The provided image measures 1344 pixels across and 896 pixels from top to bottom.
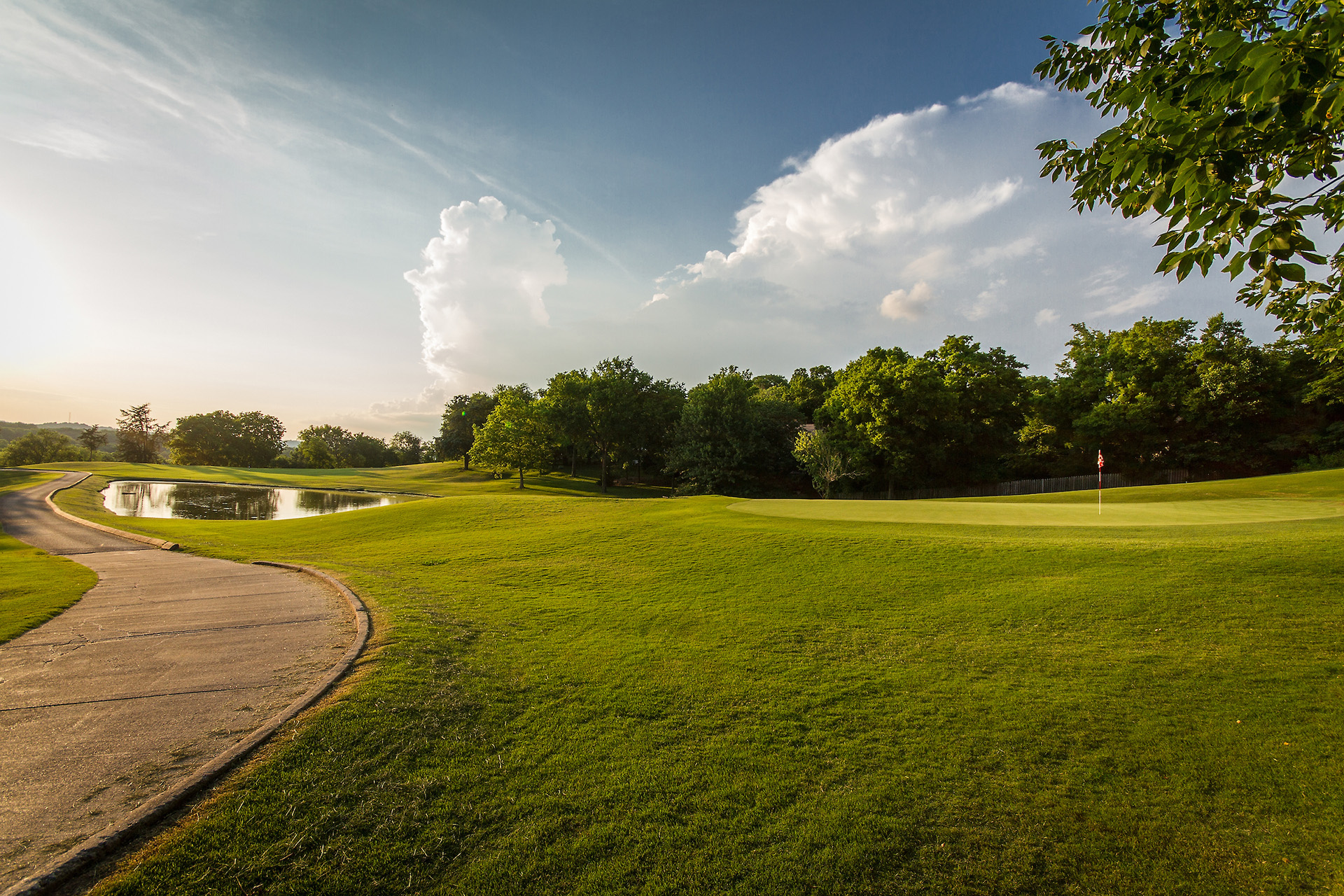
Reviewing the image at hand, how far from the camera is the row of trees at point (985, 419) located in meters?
38.7

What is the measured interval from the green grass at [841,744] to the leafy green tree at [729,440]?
38901 millimetres

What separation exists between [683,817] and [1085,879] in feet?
7.57

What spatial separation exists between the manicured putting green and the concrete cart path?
481 inches

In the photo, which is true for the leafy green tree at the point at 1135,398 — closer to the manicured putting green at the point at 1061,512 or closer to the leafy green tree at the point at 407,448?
the manicured putting green at the point at 1061,512

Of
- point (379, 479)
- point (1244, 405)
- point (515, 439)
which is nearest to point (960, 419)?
point (1244, 405)

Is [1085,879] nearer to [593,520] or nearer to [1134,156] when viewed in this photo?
[1134,156]

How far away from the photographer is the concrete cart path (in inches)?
135

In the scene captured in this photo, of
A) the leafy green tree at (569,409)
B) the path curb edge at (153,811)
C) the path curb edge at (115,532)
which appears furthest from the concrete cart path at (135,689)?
the leafy green tree at (569,409)

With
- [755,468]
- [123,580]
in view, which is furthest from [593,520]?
[755,468]

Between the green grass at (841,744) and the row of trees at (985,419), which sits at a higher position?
the row of trees at (985,419)

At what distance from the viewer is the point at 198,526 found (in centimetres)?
2309

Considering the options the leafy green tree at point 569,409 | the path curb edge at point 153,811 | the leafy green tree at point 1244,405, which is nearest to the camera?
the path curb edge at point 153,811

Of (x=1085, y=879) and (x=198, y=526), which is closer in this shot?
(x=1085, y=879)

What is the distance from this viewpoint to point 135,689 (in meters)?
5.20
